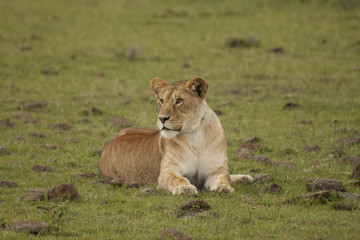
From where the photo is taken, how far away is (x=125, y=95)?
15.2m

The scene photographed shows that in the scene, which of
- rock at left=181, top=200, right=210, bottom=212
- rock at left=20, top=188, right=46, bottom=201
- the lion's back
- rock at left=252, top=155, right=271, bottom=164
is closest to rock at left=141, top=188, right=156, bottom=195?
the lion's back

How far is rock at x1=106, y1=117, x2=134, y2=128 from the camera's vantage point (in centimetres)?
1254

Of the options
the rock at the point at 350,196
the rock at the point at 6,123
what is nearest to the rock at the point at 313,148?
the rock at the point at 350,196

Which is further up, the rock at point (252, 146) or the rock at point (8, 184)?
the rock at point (8, 184)

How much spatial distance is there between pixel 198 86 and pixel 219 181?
3.95 feet

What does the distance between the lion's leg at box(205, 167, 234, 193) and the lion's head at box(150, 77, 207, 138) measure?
638mm

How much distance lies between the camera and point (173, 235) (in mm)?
5414

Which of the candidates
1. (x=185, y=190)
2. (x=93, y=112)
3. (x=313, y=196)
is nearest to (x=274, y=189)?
(x=313, y=196)

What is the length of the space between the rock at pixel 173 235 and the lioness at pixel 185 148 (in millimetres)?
1632

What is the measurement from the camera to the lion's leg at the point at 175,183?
23.4 ft

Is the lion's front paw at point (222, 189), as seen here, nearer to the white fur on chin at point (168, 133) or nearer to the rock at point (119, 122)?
the white fur on chin at point (168, 133)

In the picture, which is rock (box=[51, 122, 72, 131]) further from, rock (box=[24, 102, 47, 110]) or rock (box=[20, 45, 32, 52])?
rock (box=[20, 45, 32, 52])

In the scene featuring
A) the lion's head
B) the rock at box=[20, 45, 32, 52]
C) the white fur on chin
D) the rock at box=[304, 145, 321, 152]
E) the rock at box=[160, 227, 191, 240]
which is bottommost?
the rock at box=[304, 145, 321, 152]

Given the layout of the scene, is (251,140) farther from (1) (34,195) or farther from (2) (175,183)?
(1) (34,195)
